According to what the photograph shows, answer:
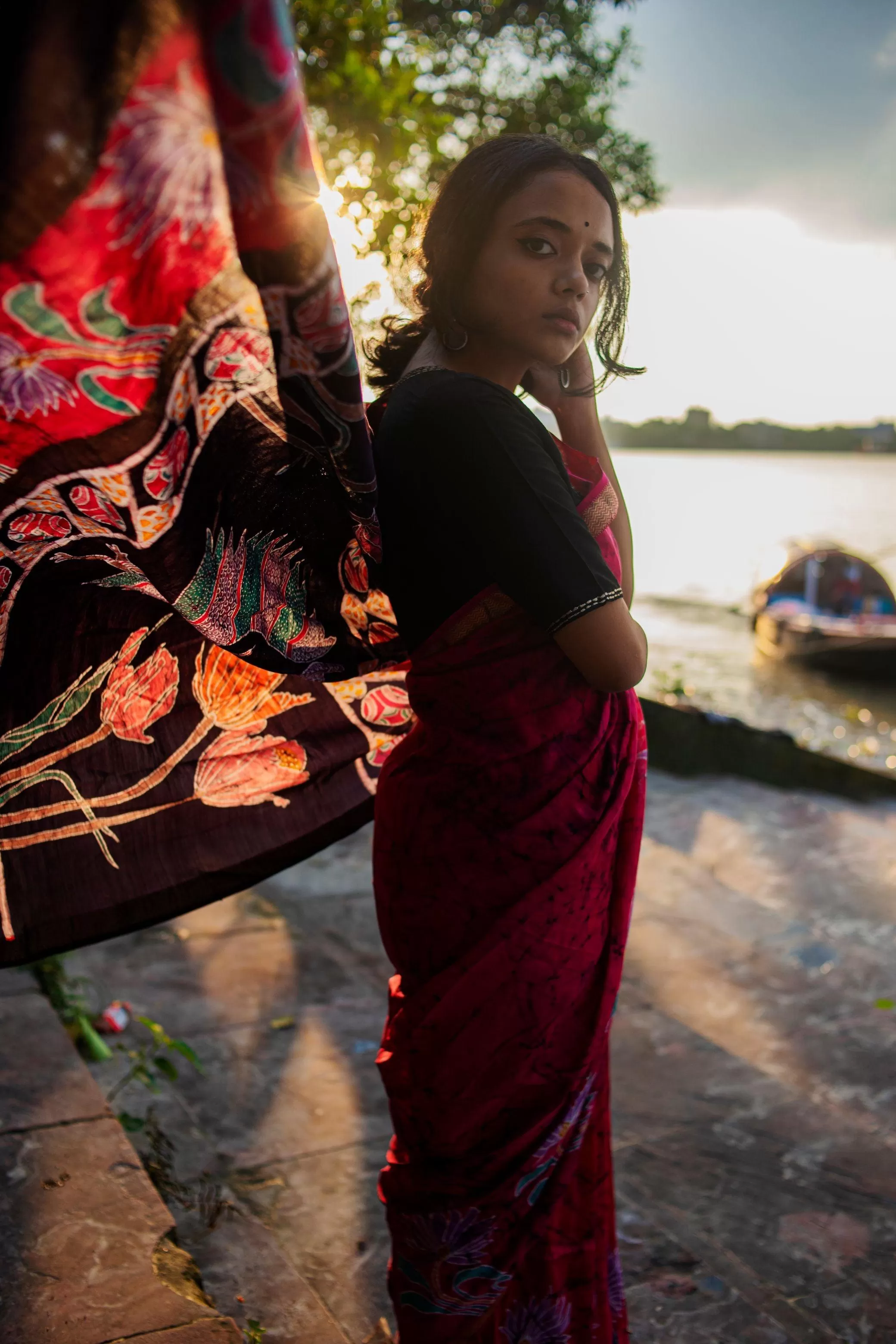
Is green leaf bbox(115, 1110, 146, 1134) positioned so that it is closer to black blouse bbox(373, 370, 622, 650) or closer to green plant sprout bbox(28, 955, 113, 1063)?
A: green plant sprout bbox(28, 955, 113, 1063)

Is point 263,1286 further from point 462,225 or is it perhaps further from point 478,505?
point 462,225

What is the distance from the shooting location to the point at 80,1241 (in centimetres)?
183

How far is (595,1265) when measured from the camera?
1640 millimetres

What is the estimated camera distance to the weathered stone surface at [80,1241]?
165 cm

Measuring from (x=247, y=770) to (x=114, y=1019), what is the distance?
4.92 feet

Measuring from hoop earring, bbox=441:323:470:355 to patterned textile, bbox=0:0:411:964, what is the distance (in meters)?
0.32

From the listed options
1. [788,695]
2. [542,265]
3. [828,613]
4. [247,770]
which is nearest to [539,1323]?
[247,770]

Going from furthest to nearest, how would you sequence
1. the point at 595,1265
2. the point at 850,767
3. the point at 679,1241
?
the point at 850,767 < the point at 679,1241 < the point at 595,1265

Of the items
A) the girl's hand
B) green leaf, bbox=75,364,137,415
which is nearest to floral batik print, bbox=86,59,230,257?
green leaf, bbox=75,364,137,415

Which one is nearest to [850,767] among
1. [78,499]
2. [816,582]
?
[78,499]

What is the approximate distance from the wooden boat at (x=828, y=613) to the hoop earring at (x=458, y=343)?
15638 mm

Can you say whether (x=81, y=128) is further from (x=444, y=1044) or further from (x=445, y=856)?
(x=444, y=1044)

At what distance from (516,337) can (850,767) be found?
21.0ft

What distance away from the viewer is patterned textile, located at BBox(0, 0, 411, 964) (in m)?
0.91
